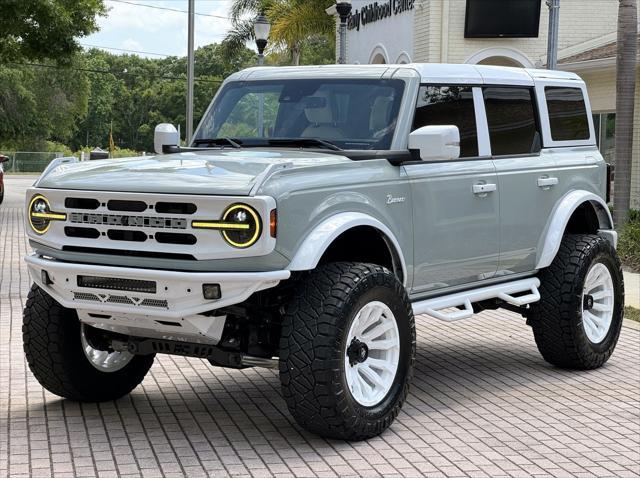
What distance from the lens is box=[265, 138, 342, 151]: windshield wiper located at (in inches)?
290

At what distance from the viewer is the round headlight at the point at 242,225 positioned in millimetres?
6082

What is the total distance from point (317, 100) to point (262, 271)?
6.37ft

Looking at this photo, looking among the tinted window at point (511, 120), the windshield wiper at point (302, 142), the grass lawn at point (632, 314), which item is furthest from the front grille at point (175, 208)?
the grass lawn at point (632, 314)

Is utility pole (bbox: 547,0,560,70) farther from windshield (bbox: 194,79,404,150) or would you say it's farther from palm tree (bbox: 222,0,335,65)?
palm tree (bbox: 222,0,335,65)

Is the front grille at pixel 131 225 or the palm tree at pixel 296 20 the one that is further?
the palm tree at pixel 296 20

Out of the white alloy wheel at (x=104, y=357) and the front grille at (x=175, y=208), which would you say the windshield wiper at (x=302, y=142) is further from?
the white alloy wheel at (x=104, y=357)

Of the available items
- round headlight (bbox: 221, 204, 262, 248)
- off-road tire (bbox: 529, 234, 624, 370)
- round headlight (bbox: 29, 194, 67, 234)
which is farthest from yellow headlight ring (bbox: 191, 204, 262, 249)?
off-road tire (bbox: 529, 234, 624, 370)

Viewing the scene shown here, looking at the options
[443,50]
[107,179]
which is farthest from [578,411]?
[443,50]

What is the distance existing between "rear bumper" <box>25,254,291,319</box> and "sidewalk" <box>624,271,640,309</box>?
739 centimetres

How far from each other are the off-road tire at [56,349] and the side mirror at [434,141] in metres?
2.32

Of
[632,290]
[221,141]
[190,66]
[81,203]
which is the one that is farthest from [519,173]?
[190,66]

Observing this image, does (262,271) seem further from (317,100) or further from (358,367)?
(317,100)

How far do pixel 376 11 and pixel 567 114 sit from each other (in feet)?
77.4

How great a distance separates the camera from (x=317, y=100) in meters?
7.75
